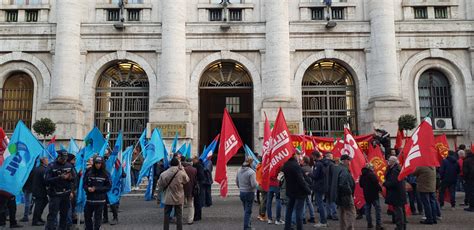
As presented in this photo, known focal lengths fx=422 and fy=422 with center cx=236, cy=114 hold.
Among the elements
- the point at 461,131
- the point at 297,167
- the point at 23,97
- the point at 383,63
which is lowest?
the point at 297,167

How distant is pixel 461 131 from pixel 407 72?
4.49 metres

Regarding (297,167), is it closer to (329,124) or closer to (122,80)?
(329,124)

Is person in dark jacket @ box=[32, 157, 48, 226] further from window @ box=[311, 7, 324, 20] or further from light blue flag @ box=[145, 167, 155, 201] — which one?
window @ box=[311, 7, 324, 20]

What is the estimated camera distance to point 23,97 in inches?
992

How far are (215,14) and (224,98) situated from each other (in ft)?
26.8

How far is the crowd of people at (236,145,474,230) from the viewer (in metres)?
10.2

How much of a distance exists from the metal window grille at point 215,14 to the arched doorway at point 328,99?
628cm

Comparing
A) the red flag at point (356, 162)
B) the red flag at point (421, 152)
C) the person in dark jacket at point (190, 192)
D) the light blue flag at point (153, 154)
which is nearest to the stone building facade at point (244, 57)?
the light blue flag at point (153, 154)

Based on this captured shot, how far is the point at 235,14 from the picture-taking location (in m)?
25.4

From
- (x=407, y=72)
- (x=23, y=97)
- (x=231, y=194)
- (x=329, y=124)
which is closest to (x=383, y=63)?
(x=407, y=72)

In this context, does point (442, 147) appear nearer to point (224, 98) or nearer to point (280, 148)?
point (280, 148)

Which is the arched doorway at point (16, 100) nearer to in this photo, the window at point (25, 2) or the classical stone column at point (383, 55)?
the window at point (25, 2)

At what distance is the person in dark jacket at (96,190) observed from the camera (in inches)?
392

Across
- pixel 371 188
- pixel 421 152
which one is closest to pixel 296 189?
pixel 371 188
